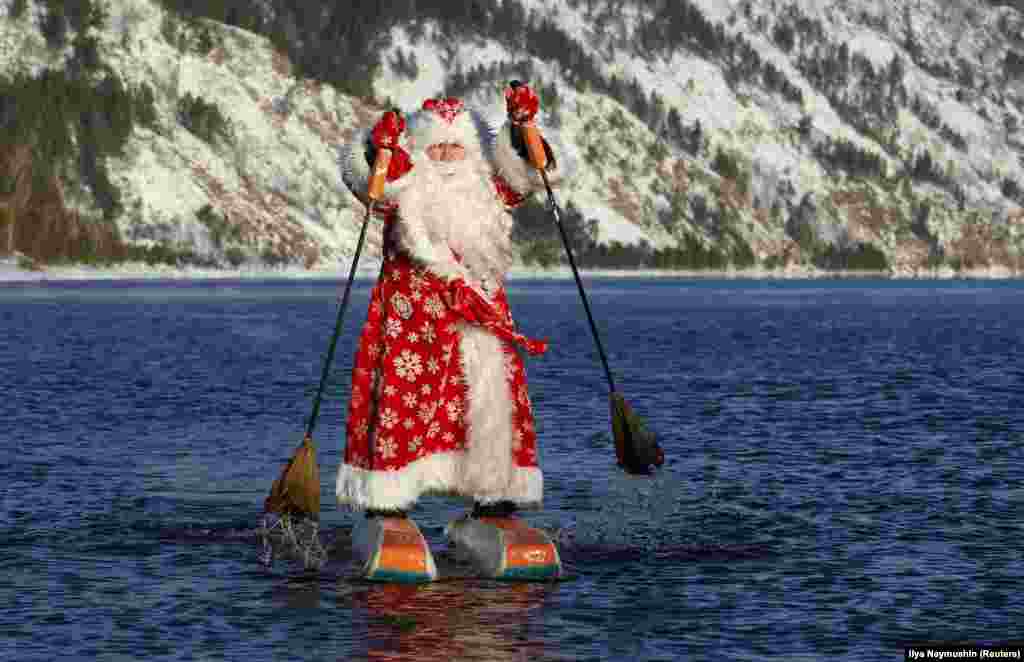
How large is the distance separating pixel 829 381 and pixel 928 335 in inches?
1409

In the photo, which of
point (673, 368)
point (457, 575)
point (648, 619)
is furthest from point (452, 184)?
point (673, 368)

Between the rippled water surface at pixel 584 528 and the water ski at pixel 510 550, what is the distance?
158mm

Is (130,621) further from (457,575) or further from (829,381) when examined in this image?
(829,381)

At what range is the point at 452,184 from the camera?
17844 mm

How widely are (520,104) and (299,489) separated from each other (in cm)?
373

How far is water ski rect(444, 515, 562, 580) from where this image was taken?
17047 millimetres

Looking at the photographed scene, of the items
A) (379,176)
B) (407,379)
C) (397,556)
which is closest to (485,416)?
(407,379)

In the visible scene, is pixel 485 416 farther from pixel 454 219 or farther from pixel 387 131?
pixel 387 131

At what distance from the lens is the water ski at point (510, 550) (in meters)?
17.0

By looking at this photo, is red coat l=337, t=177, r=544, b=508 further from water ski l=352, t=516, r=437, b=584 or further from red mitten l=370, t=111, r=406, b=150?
red mitten l=370, t=111, r=406, b=150

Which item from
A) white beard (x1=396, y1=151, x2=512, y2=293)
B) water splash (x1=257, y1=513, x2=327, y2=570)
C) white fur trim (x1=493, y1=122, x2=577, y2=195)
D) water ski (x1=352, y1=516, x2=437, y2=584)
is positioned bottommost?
water splash (x1=257, y1=513, x2=327, y2=570)

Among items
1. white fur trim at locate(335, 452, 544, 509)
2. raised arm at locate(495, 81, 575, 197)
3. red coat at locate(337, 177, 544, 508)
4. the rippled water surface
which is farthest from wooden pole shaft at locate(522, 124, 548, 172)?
the rippled water surface

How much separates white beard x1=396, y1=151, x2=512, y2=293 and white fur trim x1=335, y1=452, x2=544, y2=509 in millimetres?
1538

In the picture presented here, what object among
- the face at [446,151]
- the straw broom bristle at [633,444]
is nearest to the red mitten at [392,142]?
the face at [446,151]
